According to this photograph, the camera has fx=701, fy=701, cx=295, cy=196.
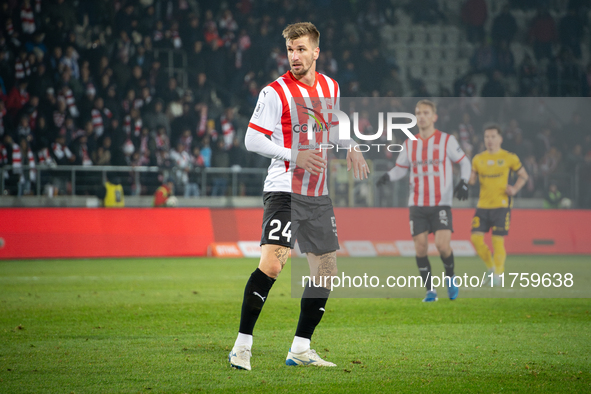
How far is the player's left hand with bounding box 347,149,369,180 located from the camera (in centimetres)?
480

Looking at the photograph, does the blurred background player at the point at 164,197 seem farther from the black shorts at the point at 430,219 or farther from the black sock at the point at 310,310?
the black sock at the point at 310,310

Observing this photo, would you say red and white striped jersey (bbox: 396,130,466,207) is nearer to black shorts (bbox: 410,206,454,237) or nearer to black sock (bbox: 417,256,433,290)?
black shorts (bbox: 410,206,454,237)

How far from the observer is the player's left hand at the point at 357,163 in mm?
4801

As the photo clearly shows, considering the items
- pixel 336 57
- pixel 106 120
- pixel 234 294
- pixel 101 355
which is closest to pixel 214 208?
pixel 106 120

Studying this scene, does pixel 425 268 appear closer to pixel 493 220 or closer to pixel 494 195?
pixel 493 220

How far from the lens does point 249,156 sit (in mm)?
17844

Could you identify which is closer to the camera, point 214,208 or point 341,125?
point 341,125

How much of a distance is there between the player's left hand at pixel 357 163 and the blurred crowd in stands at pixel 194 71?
462 inches

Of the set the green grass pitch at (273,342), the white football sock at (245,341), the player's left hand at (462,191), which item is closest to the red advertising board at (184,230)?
the green grass pitch at (273,342)

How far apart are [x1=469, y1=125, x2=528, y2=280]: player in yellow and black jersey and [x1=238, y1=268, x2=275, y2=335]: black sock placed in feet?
18.7

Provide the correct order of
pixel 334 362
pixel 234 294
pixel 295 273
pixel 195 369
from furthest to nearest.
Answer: pixel 295 273 < pixel 234 294 < pixel 334 362 < pixel 195 369

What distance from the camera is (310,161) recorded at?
4473 mm

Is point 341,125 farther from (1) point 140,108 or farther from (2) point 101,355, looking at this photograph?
(1) point 140,108

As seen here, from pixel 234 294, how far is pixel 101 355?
394 centimetres
